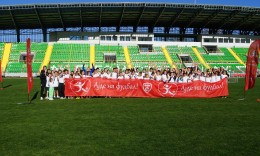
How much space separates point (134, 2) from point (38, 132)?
147 feet

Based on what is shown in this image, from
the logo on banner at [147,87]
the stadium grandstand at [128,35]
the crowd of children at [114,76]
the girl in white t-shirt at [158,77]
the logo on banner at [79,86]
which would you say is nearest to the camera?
the crowd of children at [114,76]

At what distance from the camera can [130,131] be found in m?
9.14

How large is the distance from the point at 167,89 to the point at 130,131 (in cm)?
1001

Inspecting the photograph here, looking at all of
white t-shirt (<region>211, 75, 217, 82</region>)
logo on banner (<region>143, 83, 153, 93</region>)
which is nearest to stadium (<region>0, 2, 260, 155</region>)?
white t-shirt (<region>211, 75, 217, 82</region>)

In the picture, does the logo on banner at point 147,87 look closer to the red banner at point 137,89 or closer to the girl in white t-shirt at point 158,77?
the red banner at point 137,89

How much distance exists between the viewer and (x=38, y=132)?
905cm

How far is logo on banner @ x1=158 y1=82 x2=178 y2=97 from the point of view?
18859 mm

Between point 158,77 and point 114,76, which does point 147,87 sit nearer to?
point 158,77

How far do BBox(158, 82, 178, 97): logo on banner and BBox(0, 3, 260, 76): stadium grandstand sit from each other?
33.8m

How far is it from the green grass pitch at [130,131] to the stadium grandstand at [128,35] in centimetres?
3941

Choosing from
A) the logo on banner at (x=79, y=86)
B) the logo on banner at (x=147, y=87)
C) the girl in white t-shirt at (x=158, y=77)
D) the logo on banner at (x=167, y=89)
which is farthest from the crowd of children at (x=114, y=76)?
the logo on banner at (x=147, y=87)

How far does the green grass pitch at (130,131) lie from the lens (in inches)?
287

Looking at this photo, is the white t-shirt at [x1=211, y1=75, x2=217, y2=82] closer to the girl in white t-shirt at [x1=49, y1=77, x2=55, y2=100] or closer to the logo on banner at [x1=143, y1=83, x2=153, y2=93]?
the logo on banner at [x1=143, y1=83, x2=153, y2=93]

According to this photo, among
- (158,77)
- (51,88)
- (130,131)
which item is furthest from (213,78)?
(130,131)
